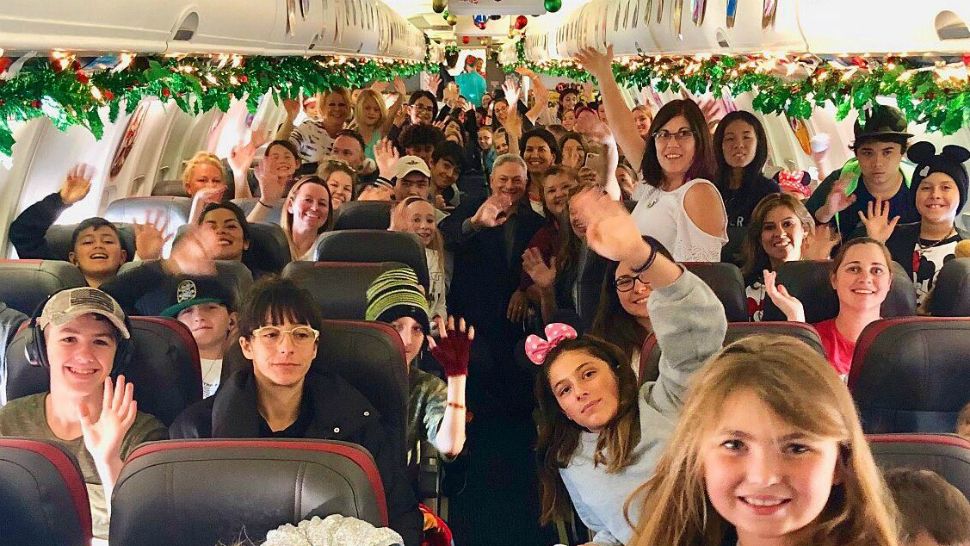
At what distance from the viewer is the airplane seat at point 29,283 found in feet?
12.2

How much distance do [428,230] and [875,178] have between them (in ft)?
8.24

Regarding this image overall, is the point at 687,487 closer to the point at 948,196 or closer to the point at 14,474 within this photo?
the point at 14,474

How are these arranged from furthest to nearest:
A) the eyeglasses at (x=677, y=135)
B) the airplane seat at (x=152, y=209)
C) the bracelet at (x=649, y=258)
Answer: the airplane seat at (x=152, y=209) → the eyeglasses at (x=677, y=135) → the bracelet at (x=649, y=258)

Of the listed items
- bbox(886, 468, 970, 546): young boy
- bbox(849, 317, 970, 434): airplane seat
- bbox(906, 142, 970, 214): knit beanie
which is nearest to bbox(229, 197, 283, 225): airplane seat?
bbox(906, 142, 970, 214): knit beanie

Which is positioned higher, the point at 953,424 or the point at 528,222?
the point at 528,222

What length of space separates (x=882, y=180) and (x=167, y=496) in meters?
4.29

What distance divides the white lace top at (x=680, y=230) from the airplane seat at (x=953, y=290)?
1.00m

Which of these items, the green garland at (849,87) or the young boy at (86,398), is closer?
the young boy at (86,398)

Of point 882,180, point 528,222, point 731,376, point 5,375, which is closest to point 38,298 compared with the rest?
point 5,375

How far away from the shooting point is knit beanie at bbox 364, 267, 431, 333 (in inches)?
149

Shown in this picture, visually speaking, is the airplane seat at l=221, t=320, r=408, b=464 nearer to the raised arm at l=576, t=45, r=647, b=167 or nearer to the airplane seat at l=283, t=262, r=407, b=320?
the airplane seat at l=283, t=262, r=407, b=320

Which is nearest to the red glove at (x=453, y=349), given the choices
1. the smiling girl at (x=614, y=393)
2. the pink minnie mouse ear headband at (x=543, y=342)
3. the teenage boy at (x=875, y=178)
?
the pink minnie mouse ear headband at (x=543, y=342)

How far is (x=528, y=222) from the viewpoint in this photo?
5.35 metres

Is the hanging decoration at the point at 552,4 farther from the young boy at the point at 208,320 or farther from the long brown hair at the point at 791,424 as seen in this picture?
the long brown hair at the point at 791,424
